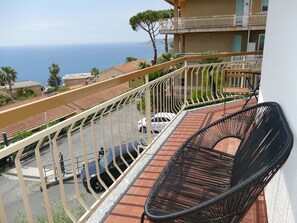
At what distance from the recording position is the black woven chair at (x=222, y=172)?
1.11m

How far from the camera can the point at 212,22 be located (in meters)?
17.0

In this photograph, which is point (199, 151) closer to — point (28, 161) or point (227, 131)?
point (227, 131)

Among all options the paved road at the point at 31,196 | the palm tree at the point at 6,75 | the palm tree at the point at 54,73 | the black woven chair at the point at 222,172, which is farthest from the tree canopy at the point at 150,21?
the palm tree at the point at 54,73

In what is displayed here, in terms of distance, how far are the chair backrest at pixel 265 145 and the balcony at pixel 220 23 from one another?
54.0 feet

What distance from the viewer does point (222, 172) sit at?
5.94 ft

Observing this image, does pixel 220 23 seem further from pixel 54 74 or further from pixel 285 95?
pixel 54 74

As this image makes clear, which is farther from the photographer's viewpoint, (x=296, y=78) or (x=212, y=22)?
(x=212, y=22)

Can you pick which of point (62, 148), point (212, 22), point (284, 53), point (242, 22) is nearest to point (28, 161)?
point (62, 148)

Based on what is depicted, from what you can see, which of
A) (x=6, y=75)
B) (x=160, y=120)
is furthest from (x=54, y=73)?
(x=160, y=120)

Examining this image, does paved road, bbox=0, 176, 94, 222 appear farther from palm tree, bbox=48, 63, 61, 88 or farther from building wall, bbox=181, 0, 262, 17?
palm tree, bbox=48, 63, 61, 88

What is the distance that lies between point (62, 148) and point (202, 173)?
1847cm

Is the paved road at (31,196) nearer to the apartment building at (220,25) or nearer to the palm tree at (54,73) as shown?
the apartment building at (220,25)

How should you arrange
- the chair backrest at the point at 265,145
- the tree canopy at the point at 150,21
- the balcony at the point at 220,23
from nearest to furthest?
the chair backrest at the point at 265,145
the balcony at the point at 220,23
the tree canopy at the point at 150,21

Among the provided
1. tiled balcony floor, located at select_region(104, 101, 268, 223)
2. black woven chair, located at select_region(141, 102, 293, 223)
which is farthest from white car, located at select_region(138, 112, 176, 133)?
black woven chair, located at select_region(141, 102, 293, 223)
